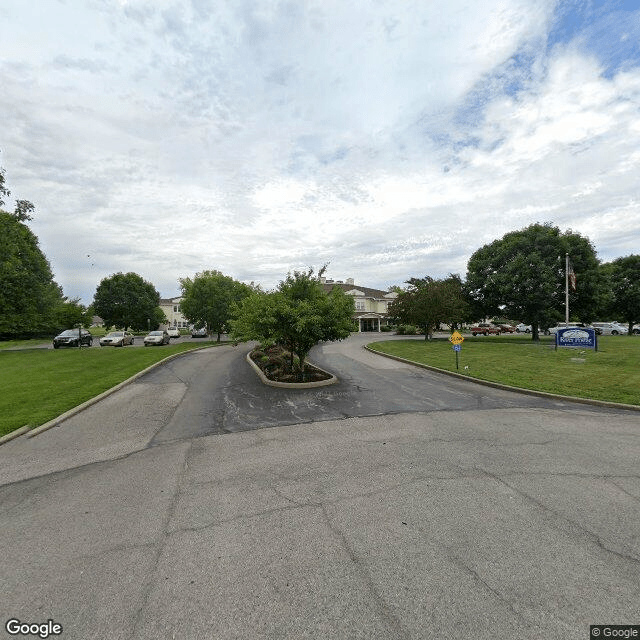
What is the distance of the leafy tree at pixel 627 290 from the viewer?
136ft

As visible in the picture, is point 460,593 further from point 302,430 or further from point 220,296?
point 220,296

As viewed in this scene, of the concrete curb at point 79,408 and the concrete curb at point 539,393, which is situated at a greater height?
the concrete curb at point 79,408

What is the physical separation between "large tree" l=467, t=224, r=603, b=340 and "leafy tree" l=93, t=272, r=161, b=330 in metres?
53.4

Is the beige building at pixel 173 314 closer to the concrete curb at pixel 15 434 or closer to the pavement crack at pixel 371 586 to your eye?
the concrete curb at pixel 15 434

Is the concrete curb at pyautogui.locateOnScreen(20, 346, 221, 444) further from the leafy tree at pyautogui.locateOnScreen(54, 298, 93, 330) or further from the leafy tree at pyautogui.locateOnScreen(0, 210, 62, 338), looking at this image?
the leafy tree at pyautogui.locateOnScreen(54, 298, 93, 330)

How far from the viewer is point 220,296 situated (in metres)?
33.8

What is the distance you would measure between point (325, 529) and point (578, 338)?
2159cm

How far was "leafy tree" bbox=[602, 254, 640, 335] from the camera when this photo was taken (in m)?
41.3

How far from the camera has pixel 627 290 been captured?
41.7m

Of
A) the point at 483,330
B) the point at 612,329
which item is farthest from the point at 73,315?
the point at 612,329

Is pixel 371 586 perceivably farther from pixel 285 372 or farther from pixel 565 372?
pixel 565 372

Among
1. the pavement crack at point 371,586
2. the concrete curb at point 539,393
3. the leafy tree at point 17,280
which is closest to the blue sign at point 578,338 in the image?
the concrete curb at point 539,393

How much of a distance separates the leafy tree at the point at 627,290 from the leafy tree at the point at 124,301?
68.2 meters

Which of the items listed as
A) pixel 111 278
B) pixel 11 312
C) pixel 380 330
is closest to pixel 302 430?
pixel 11 312
